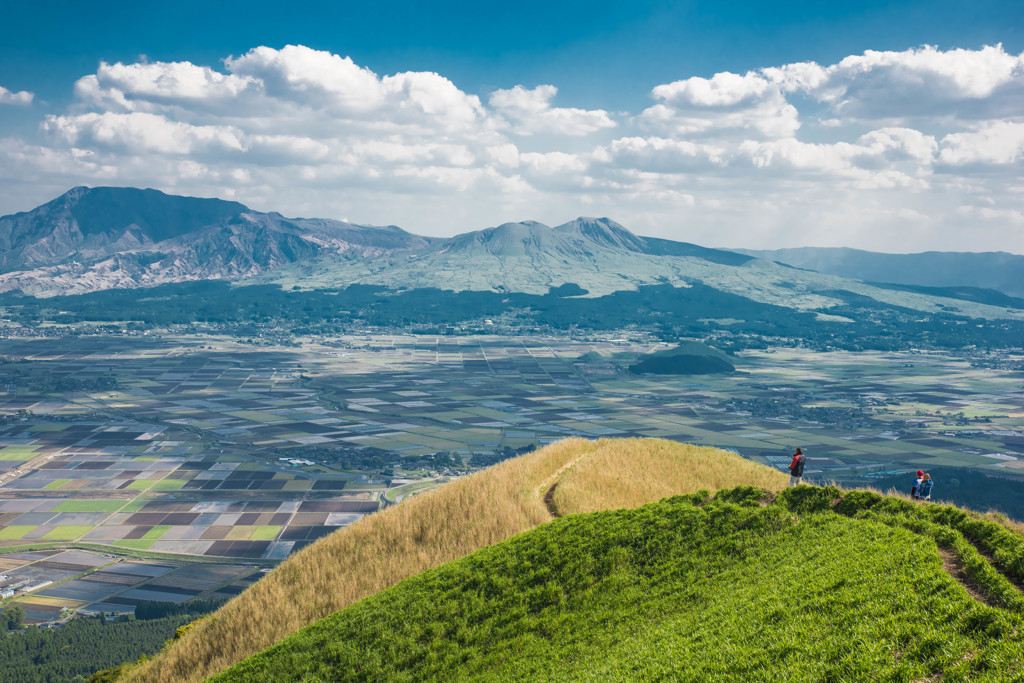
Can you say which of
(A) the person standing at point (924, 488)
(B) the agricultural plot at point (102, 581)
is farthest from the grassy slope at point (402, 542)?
(B) the agricultural plot at point (102, 581)

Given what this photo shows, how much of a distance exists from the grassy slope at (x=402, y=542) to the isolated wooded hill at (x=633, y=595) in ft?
0.51

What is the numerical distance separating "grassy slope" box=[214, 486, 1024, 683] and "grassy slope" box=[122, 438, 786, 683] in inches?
187

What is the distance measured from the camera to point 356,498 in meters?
140

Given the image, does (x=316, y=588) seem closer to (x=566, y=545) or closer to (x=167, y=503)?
(x=566, y=545)

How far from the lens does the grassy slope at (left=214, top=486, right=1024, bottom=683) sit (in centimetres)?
1866

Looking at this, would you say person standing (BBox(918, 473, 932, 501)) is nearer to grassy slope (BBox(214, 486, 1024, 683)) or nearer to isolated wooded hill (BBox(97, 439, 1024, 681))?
isolated wooded hill (BBox(97, 439, 1024, 681))

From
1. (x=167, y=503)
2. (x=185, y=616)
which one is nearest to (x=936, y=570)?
(x=185, y=616)

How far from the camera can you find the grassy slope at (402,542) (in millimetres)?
39188

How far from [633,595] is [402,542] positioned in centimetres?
2008

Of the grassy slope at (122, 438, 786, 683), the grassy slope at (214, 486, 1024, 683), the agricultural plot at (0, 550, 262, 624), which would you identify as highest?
the grassy slope at (214, 486, 1024, 683)

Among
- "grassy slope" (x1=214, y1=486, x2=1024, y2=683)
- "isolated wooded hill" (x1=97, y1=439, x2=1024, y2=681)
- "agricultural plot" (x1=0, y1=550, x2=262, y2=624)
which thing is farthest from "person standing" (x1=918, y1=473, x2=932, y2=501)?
"agricultural plot" (x1=0, y1=550, x2=262, y2=624)

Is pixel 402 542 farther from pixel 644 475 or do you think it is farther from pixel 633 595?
pixel 644 475

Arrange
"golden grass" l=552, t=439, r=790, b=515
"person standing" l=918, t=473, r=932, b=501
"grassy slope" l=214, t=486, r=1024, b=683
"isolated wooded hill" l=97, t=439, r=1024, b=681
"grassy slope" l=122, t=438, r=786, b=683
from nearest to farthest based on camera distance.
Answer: "grassy slope" l=214, t=486, r=1024, b=683, "isolated wooded hill" l=97, t=439, r=1024, b=681, "person standing" l=918, t=473, r=932, b=501, "grassy slope" l=122, t=438, r=786, b=683, "golden grass" l=552, t=439, r=790, b=515

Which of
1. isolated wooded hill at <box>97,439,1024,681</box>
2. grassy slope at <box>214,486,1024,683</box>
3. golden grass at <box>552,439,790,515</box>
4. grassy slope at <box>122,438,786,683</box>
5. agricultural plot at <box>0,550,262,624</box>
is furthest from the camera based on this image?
agricultural plot at <box>0,550,262,624</box>
